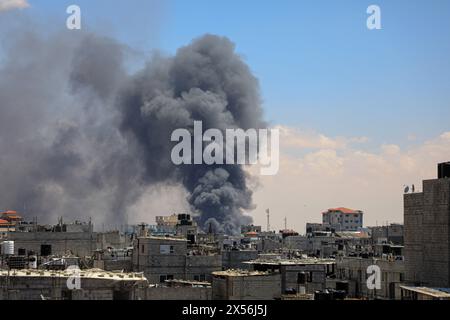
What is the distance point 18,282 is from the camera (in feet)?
97.6

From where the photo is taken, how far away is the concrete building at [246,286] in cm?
3362

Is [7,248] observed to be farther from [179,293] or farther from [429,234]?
[429,234]

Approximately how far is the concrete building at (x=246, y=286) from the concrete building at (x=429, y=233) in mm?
5670

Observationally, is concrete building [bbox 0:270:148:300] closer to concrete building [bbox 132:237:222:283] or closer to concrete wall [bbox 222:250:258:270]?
concrete building [bbox 132:237:222:283]

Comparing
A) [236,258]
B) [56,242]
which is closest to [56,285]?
[236,258]

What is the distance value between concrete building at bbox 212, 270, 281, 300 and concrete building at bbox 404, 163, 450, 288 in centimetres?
567

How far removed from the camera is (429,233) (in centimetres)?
2978

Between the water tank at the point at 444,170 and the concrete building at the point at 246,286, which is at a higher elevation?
the water tank at the point at 444,170

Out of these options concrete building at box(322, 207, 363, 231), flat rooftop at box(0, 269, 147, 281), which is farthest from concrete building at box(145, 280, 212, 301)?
concrete building at box(322, 207, 363, 231)

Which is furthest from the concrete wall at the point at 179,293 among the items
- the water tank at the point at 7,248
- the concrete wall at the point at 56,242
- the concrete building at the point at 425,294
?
the concrete wall at the point at 56,242

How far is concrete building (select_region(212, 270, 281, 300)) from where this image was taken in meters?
33.6

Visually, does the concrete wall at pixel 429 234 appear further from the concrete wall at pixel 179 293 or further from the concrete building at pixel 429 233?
the concrete wall at pixel 179 293
